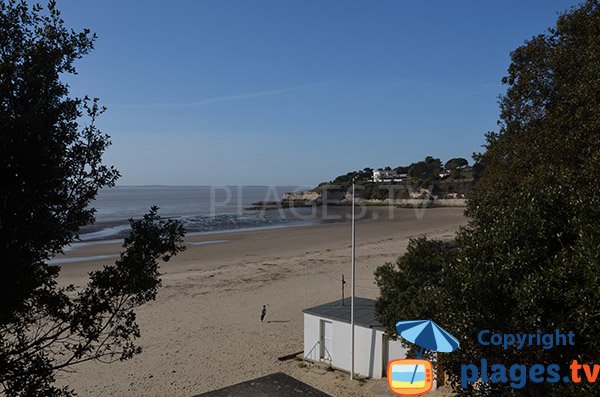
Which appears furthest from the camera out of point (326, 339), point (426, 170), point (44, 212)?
point (426, 170)

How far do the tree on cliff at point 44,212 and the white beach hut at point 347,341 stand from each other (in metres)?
9.55

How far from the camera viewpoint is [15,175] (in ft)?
14.6

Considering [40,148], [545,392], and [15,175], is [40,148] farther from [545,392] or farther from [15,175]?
[545,392]

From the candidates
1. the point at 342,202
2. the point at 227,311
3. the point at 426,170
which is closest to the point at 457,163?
the point at 426,170

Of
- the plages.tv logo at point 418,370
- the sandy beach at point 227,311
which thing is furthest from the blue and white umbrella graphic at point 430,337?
the sandy beach at point 227,311

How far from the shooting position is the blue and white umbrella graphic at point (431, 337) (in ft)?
19.1

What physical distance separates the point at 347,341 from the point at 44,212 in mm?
11583

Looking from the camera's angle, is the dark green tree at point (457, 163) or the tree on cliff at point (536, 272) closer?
the tree on cliff at point (536, 272)

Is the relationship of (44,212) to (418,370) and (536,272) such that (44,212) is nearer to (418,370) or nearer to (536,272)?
(418,370)

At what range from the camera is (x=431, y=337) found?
6.08 metres

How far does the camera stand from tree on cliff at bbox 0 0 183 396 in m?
4.36

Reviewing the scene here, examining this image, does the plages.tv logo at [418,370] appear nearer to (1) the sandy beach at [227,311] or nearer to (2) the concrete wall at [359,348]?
(2) the concrete wall at [359,348]

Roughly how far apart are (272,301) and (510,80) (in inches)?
620

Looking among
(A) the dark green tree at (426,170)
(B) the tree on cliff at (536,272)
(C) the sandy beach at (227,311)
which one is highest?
(A) the dark green tree at (426,170)
